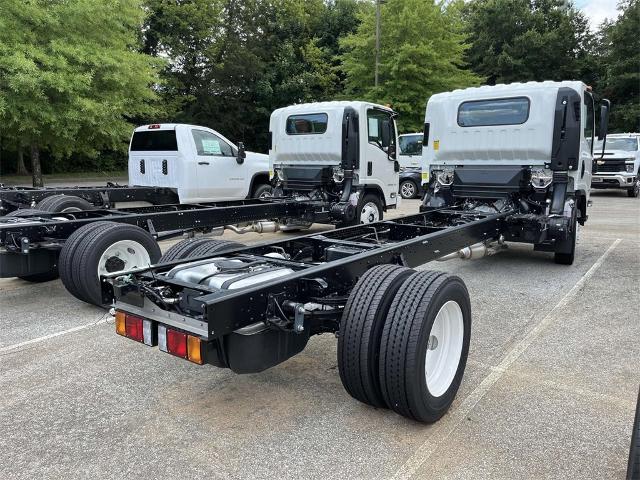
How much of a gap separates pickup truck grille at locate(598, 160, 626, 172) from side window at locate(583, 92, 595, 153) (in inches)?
449

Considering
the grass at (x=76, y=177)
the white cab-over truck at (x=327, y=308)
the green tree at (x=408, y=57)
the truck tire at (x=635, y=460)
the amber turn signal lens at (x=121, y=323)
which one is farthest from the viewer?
the grass at (x=76, y=177)

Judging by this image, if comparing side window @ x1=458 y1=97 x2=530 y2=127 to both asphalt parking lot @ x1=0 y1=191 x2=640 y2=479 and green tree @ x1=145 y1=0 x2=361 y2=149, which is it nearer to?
asphalt parking lot @ x1=0 y1=191 x2=640 y2=479

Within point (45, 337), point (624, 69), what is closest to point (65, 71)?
point (45, 337)

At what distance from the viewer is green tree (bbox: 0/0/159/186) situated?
41.5ft

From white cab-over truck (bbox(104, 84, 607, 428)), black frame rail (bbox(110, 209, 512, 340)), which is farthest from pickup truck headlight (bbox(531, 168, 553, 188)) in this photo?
black frame rail (bbox(110, 209, 512, 340))

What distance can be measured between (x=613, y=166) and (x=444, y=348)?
17840 millimetres

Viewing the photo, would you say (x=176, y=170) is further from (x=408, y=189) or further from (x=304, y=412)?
(x=408, y=189)

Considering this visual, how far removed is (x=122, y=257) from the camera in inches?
223

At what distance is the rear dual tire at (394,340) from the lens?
9.80ft

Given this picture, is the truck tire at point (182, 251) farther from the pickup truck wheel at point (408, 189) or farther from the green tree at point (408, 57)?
the green tree at point (408, 57)

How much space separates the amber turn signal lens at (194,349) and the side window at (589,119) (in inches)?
260

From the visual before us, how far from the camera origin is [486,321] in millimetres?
5215

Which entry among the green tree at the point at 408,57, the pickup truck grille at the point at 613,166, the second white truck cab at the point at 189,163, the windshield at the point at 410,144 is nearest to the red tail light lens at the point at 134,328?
the second white truck cab at the point at 189,163

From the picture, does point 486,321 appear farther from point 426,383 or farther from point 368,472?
point 368,472
